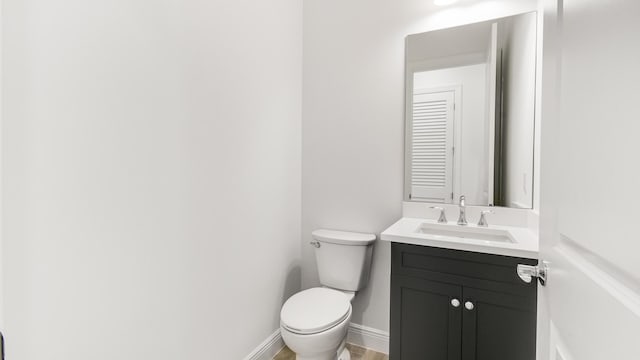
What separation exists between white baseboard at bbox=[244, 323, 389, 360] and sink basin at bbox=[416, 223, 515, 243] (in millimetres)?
772

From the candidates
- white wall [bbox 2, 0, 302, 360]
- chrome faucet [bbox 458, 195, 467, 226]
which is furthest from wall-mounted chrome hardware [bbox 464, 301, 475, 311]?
white wall [bbox 2, 0, 302, 360]

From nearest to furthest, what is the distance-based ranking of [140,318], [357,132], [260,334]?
[140,318] < [260,334] < [357,132]

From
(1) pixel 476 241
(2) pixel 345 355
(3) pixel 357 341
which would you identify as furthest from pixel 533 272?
(3) pixel 357 341

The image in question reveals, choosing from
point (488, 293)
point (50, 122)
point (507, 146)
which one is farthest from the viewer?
point (507, 146)

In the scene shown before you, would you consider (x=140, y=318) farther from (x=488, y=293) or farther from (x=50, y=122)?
(x=488, y=293)

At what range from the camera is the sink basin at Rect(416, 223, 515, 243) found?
65.5 inches

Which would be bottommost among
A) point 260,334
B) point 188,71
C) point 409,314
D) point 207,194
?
point 260,334

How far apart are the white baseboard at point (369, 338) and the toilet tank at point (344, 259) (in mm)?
328

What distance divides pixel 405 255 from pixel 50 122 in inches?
58.4

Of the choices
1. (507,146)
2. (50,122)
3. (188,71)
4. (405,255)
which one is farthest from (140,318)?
(507,146)

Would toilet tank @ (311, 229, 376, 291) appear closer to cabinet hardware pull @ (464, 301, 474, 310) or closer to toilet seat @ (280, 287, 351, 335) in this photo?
toilet seat @ (280, 287, 351, 335)

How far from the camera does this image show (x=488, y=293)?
1383 mm

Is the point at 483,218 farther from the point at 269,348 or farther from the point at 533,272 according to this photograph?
the point at 269,348

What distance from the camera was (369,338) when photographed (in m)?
2.09
